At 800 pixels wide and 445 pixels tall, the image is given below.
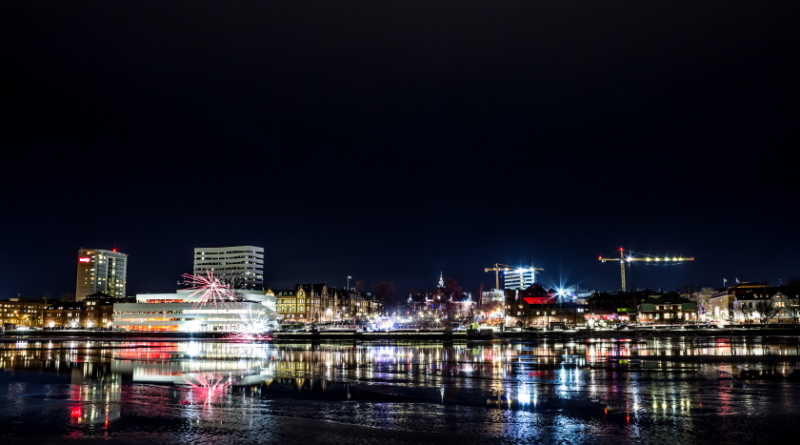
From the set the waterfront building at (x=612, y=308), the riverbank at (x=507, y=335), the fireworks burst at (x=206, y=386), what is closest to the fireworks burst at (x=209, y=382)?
the fireworks burst at (x=206, y=386)

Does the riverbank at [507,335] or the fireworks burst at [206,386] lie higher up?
the fireworks burst at [206,386]

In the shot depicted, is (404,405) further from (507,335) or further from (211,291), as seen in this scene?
(211,291)

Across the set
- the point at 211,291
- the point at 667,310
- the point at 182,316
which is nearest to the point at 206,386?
the point at 211,291

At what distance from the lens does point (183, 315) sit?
134 meters

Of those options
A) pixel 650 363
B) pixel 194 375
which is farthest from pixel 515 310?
pixel 194 375

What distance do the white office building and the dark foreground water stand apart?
4081 inches

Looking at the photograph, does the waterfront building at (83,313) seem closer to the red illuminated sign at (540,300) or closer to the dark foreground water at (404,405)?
Answer: the red illuminated sign at (540,300)

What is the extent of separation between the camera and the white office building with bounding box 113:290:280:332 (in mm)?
131125

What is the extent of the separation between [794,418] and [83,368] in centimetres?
3289

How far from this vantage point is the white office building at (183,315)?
131m

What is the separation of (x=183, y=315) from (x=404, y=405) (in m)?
128

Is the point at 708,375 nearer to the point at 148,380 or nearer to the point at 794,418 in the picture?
the point at 794,418

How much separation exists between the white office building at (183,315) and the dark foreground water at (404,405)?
104 m

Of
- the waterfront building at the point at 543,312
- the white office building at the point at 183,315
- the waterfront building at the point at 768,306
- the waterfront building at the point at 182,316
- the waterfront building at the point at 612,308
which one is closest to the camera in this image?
the white office building at the point at 183,315
